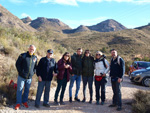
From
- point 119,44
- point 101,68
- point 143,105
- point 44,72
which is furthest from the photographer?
point 119,44

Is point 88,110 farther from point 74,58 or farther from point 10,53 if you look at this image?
point 10,53

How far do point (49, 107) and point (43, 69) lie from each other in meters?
1.40

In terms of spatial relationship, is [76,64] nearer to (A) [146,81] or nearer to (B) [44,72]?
(B) [44,72]

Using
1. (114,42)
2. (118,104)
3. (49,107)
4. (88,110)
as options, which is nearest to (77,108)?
(88,110)

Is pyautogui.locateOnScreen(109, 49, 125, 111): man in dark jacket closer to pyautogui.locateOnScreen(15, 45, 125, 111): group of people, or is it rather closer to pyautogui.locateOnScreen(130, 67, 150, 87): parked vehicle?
pyautogui.locateOnScreen(15, 45, 125, 111): group of people

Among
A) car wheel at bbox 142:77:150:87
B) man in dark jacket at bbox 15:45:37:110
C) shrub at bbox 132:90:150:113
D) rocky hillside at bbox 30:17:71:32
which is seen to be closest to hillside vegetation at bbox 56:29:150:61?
car wheel at bbox 142:77:150:87

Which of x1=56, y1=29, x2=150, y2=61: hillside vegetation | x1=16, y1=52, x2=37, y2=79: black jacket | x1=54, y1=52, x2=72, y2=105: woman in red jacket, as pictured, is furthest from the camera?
x1=56, y1=29, x2=150, y2=61: hillside vegetation

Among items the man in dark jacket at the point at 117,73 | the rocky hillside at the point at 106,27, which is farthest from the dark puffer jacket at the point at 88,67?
the rocky hillside at the point at 106,27

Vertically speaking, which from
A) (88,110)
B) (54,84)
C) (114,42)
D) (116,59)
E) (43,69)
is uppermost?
(114,42)

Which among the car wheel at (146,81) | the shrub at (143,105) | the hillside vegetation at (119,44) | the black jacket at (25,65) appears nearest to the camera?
the shrub at (143,105)

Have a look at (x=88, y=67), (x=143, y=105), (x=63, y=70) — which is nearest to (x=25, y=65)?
(x=63, y=70)

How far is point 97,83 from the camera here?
604 cm

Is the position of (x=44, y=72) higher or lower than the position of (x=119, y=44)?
lower

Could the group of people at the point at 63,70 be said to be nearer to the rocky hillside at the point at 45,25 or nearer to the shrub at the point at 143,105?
the shrub at the point at 143,105
